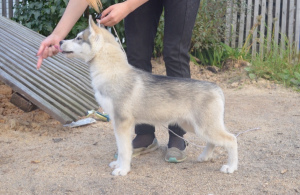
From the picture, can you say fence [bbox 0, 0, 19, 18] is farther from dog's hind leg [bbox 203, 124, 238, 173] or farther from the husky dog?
dog's hind leg [bbox 203, 124, 238, 173]

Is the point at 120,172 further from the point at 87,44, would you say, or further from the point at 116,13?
the point at 116,13

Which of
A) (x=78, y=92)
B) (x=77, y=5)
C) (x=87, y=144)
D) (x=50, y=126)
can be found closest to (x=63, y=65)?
(x=78, y=92)

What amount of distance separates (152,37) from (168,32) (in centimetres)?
22

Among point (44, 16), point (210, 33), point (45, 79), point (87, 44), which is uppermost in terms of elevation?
point (87, 44)

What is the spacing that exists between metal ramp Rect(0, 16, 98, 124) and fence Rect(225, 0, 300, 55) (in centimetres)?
365

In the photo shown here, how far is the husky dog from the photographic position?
3137 millimetres

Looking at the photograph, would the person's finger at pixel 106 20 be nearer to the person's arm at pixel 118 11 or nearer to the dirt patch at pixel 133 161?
the person's arm at pixel 118 11

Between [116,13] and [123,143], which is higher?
[116,13]

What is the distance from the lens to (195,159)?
145 inches

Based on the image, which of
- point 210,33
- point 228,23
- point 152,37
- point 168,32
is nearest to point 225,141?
point 168,32

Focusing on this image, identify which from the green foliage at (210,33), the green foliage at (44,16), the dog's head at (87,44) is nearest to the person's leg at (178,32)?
the dog's head at (87,44)

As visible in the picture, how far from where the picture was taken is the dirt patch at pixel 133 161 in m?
2.98

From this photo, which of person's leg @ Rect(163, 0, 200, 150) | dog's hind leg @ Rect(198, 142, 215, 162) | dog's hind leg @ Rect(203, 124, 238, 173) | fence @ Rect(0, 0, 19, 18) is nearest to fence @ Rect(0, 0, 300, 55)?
fence @ Rect(0, 0, 19, 18)

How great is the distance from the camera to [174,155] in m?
3.56
